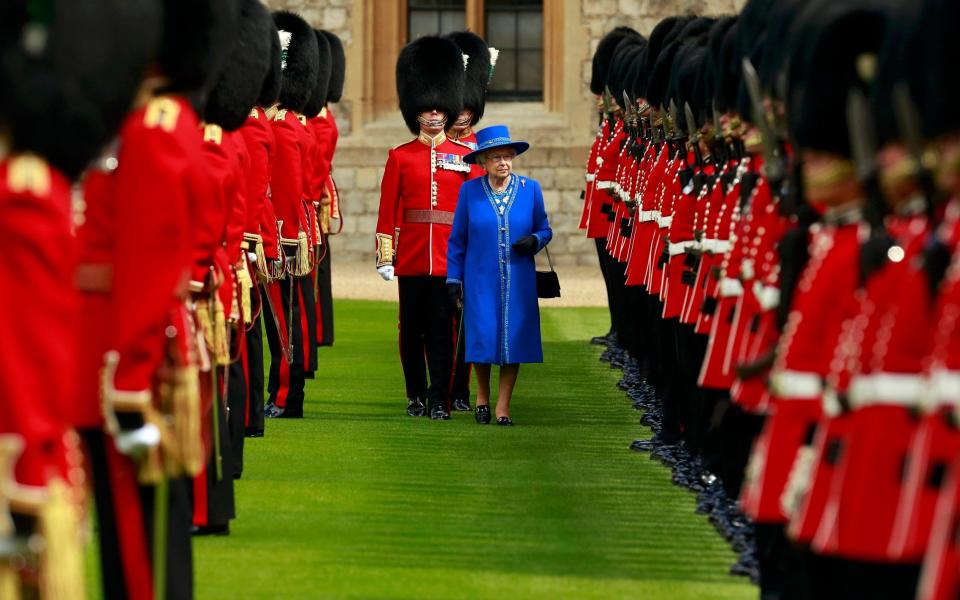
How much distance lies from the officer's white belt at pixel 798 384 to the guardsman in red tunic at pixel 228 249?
2062mm

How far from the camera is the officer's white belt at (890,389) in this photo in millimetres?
4141

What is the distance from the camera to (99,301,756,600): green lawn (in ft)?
21.6

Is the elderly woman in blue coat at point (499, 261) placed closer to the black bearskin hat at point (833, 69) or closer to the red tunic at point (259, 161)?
the red tunic at point (259, 161)

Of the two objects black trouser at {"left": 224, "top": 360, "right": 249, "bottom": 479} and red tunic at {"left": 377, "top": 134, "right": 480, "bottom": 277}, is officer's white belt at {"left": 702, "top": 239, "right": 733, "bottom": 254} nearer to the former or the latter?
black trouser at {"left": 224, "top": 360, "right": 249, "bottom": 479}

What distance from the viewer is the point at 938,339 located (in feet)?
13.0

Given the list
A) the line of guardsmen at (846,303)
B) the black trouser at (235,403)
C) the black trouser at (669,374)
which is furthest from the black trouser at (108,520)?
the black trouser at (669,374)

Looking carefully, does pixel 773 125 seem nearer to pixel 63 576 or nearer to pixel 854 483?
pixel 854 483

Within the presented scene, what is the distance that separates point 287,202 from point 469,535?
3.24m

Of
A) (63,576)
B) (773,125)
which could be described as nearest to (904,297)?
(63,576)

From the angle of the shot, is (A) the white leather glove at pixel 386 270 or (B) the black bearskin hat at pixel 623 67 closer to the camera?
(A) the white leather glove at pixel 386 270

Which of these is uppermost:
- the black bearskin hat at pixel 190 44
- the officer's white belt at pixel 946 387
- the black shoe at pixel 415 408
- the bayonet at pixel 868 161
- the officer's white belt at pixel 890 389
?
the black bearskin hat at pixel 190 44

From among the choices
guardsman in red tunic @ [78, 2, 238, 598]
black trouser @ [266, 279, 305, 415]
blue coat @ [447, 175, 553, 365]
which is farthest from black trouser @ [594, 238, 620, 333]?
guardsman in red tunic @ [78, 2, 238, 598]

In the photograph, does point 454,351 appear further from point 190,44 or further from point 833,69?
point 833,69

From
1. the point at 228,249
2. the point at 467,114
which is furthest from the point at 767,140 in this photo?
the point at 467,114
